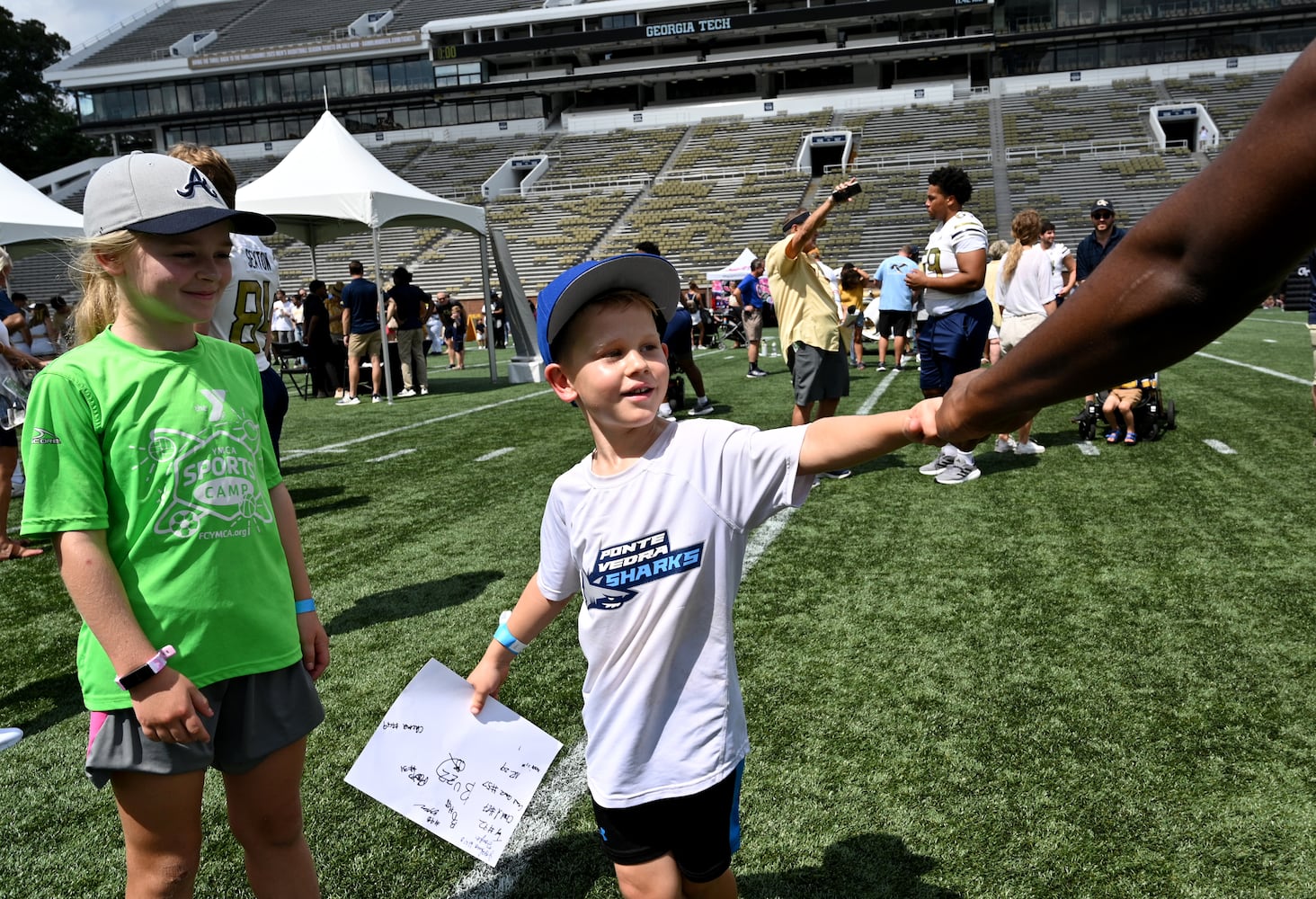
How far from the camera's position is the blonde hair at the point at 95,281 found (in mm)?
1794

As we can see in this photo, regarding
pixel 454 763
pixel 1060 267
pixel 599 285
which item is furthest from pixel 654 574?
pixel 1060 267

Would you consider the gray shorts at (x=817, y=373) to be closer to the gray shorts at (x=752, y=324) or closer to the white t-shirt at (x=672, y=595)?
the white t-shirt at (x=672, y=595)

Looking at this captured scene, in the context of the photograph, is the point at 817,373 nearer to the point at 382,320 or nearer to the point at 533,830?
the point at 533,830

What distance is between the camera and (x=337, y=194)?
524 inches

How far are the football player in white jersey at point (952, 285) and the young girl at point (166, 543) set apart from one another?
5189 millimetres

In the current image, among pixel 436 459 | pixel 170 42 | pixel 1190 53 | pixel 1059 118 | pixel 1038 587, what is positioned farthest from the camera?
pixel 170 42

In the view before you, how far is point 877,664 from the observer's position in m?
3.87

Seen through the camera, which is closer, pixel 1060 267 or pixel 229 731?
pixel 229 731

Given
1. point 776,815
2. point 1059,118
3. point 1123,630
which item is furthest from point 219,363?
point 1059,118

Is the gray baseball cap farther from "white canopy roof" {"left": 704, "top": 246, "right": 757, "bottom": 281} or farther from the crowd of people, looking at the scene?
"white canopy roof" {"left": 704, "top": 246, "right": 757, "bottom": 281}

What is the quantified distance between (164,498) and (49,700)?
286 centimetres

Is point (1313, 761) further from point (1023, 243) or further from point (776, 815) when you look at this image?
point (1023, 243)

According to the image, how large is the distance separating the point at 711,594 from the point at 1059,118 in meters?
50.0

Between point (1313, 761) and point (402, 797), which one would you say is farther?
point (1313, 761)
